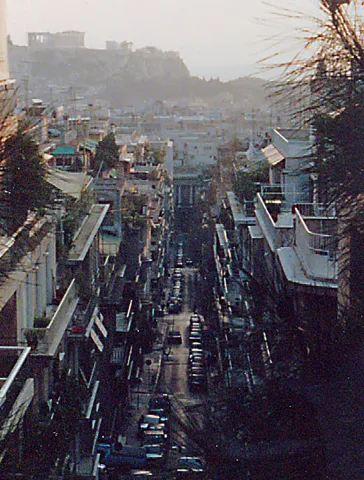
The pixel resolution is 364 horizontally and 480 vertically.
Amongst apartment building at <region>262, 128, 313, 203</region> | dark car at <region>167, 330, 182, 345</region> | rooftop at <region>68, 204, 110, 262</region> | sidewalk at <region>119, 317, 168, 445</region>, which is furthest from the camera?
dark car at <region>167, 330, 182, 345</region>

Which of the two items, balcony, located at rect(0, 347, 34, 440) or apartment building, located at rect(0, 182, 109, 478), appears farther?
apartment building, located at rect(0, 182, 109, 478)

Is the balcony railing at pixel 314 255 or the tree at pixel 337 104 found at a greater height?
the tree at pixel 337 104

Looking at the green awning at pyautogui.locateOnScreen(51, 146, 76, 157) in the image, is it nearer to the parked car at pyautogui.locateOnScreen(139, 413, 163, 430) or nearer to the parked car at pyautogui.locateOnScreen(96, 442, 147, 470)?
the parked car at pyautogui.locateOnScreen(139, 413, 163, 430)

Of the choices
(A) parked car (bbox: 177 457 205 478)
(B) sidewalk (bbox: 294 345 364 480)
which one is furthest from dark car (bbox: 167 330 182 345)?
(A) parked car (bbox: 177 457 205 478)

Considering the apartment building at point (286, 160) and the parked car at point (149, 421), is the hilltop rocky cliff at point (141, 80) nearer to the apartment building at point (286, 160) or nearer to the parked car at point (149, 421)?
the apartment building at point (286, 160)

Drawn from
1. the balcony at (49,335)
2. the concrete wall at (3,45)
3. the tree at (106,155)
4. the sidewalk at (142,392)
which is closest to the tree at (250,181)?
the sidewalk at (142,392)

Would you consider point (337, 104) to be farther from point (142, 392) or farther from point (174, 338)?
point (174, 338)
